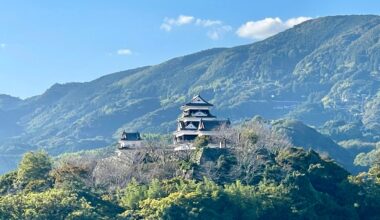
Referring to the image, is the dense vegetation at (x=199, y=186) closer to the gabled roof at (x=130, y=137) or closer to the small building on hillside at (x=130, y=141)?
the small building on hillside at (x=130, y=141)

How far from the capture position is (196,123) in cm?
7788

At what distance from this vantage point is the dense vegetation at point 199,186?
186 ft

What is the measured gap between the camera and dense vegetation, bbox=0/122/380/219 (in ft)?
186

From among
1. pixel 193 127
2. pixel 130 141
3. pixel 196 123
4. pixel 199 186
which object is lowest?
pixel 199 186

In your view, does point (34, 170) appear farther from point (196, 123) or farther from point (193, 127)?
point (196, 123)

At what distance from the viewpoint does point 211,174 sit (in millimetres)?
65125

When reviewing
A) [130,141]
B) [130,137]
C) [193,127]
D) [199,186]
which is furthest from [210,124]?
[199,186]

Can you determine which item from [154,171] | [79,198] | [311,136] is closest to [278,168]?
[154,171]

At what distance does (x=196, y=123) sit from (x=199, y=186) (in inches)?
728

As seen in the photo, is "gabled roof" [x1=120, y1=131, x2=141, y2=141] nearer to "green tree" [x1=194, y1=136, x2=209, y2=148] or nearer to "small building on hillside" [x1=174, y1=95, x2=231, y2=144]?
"small building on hillside" [x1=174, y1=95, x2=231, y2=144]

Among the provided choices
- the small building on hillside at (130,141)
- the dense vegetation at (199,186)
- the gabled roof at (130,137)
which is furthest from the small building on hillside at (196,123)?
the gabled roof at (130,137)

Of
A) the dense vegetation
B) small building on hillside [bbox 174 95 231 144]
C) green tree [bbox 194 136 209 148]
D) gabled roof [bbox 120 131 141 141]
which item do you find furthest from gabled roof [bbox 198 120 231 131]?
gabled roof [bbox 120 131 141 141]

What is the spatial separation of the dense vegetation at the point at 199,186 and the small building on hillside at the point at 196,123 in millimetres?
2610

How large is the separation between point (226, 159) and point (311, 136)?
95.5 metres
